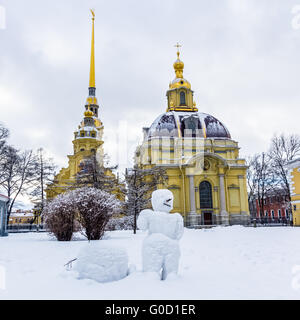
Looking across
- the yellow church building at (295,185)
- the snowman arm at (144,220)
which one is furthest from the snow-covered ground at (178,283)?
the yellow church building at (295,185)

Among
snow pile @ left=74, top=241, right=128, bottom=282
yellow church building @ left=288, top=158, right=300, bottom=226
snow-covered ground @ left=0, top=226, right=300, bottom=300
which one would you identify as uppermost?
yellow church building @ left=288, top=158, right=300, bottom=226

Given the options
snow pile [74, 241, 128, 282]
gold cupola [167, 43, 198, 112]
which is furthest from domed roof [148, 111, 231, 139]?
snow pile [74, 241, 128, 282]

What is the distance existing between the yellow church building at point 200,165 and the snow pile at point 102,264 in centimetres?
2735

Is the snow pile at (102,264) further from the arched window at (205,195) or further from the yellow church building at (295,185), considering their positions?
the arched window at (205,195)

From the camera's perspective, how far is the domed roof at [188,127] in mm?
37781

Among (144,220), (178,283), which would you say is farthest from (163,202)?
(178,283)

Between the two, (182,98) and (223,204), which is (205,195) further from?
(182,98)

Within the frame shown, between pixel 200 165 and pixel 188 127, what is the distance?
668 cm

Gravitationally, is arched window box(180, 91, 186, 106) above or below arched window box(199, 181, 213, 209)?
above

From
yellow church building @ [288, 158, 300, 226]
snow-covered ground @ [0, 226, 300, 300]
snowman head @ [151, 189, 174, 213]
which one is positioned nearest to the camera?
snow-covered ground @ [0, 226, 300, 300]

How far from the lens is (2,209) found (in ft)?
63.8

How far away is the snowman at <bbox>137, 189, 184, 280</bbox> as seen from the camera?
528 cm

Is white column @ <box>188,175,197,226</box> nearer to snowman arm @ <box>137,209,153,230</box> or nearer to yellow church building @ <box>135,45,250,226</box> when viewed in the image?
yellow church building @ <box>135,45,250,226</box>
